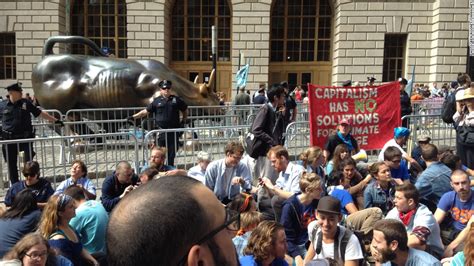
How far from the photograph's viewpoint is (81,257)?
4.20 m

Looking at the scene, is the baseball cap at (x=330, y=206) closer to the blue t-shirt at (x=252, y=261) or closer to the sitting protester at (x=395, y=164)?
the blue t-shirt at (x=252, y=261)

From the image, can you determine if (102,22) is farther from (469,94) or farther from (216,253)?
(216,253)

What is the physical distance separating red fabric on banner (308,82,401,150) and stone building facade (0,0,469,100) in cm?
1955

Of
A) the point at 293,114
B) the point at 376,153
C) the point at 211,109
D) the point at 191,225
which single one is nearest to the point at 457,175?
the point at 191,225

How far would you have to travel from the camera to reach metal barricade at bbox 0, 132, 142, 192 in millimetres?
8047

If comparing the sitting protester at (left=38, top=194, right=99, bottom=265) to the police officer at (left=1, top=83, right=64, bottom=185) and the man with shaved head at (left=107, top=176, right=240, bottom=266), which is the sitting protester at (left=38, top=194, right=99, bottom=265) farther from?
the police officer at (left=1, top=83, right=64, bottom=185)

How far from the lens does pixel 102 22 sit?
29719mm

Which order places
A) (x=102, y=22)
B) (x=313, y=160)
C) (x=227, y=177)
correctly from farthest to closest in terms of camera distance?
(x=102, y=22) → (x=313, y=160) → (x=227, y=177)

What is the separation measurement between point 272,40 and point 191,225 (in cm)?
2975

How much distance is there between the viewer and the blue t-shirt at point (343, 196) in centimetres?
579

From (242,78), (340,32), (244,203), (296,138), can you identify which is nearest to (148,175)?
(244,203)

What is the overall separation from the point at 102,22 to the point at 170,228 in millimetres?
30572

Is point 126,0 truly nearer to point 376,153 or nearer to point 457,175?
point 376,153

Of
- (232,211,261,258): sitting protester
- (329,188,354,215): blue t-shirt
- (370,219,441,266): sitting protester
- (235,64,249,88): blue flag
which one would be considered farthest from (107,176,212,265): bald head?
(235,64,249,88): blue flag
